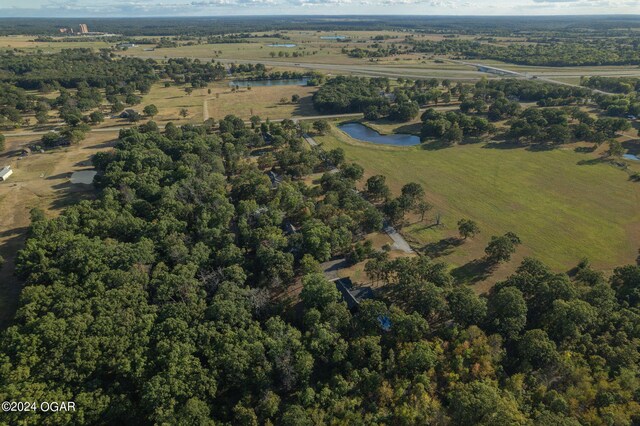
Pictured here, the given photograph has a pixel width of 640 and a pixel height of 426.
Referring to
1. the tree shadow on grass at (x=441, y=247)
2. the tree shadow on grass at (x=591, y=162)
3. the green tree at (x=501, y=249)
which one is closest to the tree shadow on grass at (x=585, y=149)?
the tree shadow on grass at (x=591, y=162)

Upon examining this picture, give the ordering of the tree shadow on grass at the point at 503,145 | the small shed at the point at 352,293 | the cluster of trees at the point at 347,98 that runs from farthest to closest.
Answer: the cluster of trees at the point at 347,98 → the tree shadow on grass at the point at 503,145 → the small shed at the point at 352,293

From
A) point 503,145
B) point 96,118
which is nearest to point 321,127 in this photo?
point 503,145

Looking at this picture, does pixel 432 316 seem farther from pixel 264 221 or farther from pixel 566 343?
pixel 264 221

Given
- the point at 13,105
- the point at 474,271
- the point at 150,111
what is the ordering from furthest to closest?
the point at 13,105, the point at 150,111, the point at 474,271

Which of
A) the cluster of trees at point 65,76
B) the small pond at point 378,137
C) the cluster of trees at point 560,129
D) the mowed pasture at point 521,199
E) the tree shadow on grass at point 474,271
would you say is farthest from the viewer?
the cluster of trees at point 65,76

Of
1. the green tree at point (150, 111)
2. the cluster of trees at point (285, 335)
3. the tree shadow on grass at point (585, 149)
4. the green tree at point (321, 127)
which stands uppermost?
the green tree at point (150, 111)

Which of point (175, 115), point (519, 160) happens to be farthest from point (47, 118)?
point (519, 160)

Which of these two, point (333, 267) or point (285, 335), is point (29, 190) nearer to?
point (333, 267)

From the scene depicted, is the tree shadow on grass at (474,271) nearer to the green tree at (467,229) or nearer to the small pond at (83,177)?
the green tree at (467,229)
